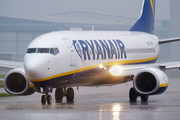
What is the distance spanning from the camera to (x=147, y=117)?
645 inches

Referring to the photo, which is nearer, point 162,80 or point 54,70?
point 54,70

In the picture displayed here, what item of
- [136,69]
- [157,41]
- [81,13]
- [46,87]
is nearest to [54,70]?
[46,87]

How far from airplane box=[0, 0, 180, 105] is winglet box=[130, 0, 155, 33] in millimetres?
2203

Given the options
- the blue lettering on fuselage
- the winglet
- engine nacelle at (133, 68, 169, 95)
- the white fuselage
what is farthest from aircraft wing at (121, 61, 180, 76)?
the winglet

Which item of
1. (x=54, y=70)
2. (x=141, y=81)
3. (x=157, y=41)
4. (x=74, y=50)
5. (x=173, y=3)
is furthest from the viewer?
(x=173, y=3)

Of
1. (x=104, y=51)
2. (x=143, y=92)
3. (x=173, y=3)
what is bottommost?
(x=143, y=92)

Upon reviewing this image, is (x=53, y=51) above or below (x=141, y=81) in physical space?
above

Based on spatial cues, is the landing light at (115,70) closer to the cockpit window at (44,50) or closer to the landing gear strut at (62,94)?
the landing gear strut at (62,94)

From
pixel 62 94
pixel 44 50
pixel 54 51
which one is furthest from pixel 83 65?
pixel 62 94

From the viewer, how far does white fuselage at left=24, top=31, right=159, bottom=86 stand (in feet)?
69.0

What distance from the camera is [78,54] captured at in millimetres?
23062

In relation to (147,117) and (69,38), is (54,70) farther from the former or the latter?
(147,117)

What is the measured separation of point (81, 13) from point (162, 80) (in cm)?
17004

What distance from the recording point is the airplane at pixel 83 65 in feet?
70.0
